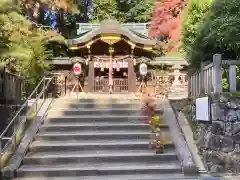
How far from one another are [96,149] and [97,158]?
19.3 inches

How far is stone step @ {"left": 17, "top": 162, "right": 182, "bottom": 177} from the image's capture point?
22.7ft

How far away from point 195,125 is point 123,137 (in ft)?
5.51

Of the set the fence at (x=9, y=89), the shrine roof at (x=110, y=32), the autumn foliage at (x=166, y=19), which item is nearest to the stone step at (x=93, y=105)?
the fence at (x=9, y=89)

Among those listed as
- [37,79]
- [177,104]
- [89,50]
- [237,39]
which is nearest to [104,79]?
[89,50]

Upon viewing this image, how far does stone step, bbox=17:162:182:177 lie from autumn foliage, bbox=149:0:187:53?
19.3 m

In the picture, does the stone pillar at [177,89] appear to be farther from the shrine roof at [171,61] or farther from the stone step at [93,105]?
the stone step at [93,105]

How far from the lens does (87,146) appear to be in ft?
26.1

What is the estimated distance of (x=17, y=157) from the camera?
24.2 ft

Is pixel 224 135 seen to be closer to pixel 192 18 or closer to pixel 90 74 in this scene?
pixel 192 18

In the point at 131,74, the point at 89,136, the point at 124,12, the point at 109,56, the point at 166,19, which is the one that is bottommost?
the point at 89,136

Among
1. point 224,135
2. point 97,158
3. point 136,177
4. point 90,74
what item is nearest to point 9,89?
point 97,158

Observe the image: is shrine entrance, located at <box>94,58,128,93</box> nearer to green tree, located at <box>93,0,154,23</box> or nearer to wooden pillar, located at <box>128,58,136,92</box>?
wooden pillar, located at <box>128,58,136,92</box>

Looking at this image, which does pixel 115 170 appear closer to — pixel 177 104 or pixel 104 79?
pixel 177 104

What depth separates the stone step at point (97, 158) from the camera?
7.38 m
